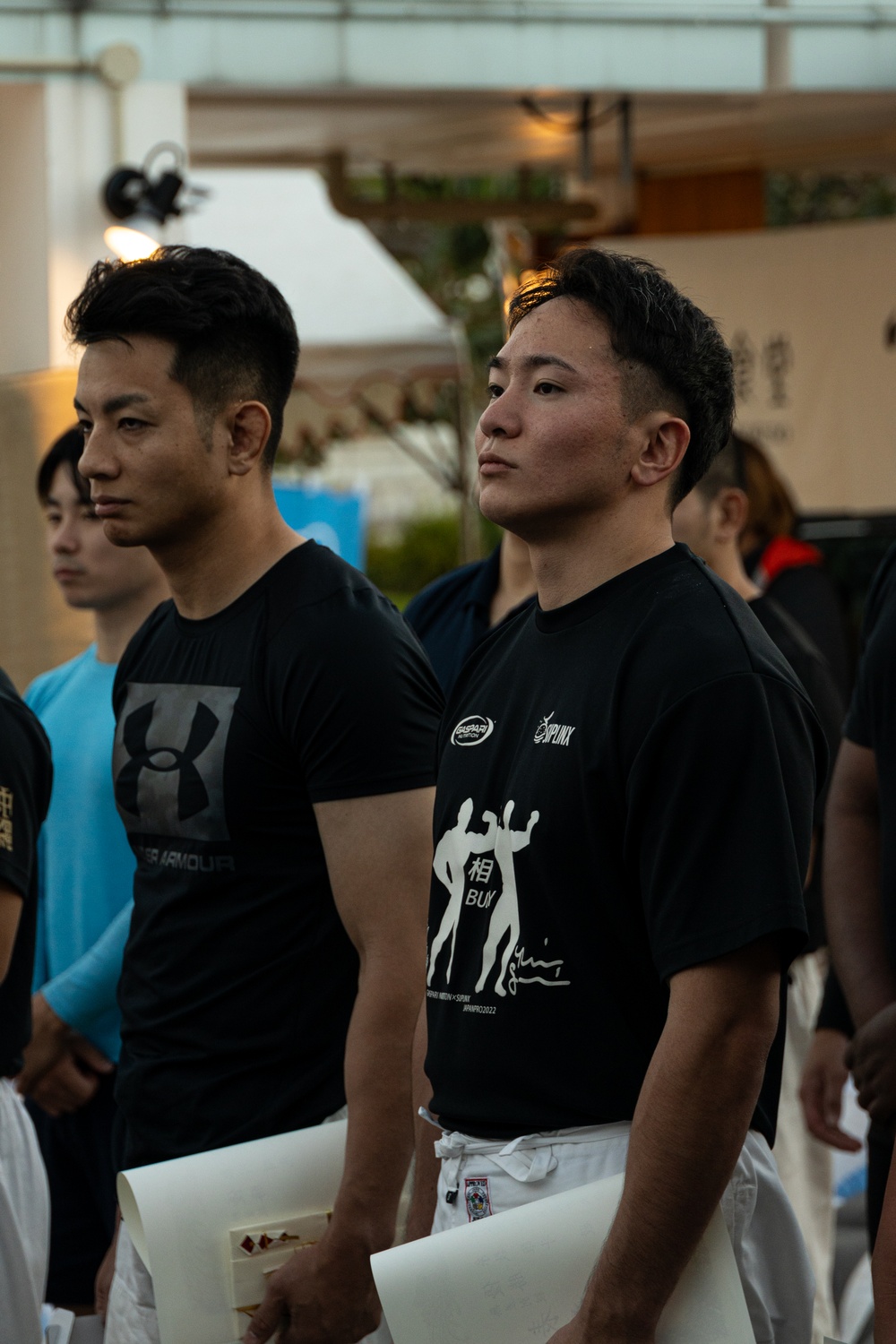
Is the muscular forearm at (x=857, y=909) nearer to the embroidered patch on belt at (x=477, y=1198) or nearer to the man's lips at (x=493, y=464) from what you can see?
the embroidered patch on belt at (x=477, y=1198)

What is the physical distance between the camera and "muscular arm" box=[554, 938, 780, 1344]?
1615mm

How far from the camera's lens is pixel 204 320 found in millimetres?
2385

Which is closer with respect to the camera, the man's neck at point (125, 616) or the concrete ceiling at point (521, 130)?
the man's neck at point (125, 616)

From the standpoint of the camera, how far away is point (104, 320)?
2.39 meters

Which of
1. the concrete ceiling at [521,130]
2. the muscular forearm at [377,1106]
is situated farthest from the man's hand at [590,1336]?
the concrete ceiling at [521,130]

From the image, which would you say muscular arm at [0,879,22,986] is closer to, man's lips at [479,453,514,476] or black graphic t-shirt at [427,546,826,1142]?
black graphic t-shirt at [427,546,826,1142]

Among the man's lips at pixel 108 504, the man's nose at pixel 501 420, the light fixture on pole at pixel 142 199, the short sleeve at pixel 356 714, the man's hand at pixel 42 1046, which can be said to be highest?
the light fixture on pole at pixel 142 199

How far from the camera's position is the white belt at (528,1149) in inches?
69.4

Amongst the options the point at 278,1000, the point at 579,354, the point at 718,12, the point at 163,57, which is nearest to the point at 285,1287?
the point at 278,1000

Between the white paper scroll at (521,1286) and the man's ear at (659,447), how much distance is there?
0.79m

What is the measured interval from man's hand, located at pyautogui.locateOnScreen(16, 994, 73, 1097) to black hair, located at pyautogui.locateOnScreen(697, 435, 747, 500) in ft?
5.58

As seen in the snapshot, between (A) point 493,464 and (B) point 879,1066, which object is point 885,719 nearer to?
(B) point 879,1066

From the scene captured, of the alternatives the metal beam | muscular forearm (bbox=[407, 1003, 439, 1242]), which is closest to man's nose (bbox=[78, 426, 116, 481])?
muscular forearm (bbox=[407, 1003, 439, 1242])
